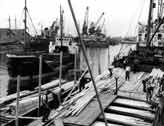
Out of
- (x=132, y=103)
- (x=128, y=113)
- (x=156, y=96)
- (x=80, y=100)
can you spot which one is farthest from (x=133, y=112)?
(x=80, y=100)

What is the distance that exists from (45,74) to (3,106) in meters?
19.3

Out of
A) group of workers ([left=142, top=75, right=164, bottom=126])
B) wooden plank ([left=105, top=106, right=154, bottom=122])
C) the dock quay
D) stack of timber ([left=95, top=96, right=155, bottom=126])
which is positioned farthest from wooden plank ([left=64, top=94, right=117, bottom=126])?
group of workers ([left=142, top=75, right=164, bottom=126])

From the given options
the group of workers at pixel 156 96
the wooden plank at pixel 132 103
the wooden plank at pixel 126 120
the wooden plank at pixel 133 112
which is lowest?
the wooden plank at pixel 126 120

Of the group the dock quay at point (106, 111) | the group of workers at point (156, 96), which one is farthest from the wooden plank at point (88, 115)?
the group of workers at point (156, 96)

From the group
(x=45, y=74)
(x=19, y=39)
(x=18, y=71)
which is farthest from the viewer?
(x=19, y=39)

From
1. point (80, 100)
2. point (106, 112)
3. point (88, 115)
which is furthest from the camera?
point (80, 100)

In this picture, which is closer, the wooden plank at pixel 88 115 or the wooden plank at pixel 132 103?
the wooden plank at pixel 88 115

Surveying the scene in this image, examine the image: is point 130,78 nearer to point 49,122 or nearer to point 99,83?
point 99,83

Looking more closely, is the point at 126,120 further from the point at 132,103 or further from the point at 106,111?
the point at 132,103

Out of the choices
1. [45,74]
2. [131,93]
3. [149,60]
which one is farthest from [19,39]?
[131,93]

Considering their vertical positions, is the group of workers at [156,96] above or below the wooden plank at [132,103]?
above

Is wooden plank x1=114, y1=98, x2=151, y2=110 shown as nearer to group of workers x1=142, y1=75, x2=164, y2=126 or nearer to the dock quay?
the dock quay

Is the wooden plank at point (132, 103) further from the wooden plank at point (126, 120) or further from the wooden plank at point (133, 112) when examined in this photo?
the wooden plank at point (126, 120)

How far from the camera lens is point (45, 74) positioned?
3441 centimetres
